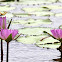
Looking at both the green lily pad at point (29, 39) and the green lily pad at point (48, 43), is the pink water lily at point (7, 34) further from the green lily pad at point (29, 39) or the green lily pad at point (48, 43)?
the green lily pad at point (29, 39)

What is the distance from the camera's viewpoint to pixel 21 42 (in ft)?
4.89

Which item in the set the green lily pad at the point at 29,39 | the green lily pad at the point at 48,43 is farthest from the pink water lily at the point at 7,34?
the green lily pad at the point at 29,39

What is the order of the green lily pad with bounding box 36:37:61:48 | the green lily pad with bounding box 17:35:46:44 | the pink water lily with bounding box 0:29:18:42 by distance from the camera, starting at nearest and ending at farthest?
the pink water lily with bounding box 0:29:18:42
the green lily pad with bounding box 36:37:61:48
the green lily pad with bounding box 17:35:46:44

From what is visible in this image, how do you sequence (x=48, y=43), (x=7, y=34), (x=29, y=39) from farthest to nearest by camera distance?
(x=29, y=39) < (x=48, y=43) < (x=7, y=34)

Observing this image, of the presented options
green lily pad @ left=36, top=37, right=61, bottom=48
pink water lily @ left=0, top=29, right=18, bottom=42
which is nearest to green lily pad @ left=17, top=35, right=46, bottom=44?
green lily pad @ left=36, top=37, right=61, bottom=48

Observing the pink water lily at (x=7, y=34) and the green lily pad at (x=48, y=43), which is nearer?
the pink water lily at (x=7, y=34)

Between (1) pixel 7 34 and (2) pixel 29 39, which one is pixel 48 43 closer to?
(2) pixel 29 39

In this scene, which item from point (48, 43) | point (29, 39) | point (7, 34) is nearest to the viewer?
point (7, 34)

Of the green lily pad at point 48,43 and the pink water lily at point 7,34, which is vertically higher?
the pink water lily at point 7,34

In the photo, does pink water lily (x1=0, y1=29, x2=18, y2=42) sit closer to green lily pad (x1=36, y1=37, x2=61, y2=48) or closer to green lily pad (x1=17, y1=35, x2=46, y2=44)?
green lily pad (x1=36, y1=37, x2=61, y2=48)

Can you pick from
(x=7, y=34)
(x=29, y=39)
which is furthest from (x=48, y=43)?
(x=7, y=34)

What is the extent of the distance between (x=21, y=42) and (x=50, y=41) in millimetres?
172

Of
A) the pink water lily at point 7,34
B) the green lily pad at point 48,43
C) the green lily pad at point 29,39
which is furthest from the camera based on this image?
the green lily pad at point 29,39

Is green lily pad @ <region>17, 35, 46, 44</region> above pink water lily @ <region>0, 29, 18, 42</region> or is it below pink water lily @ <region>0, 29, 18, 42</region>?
below
